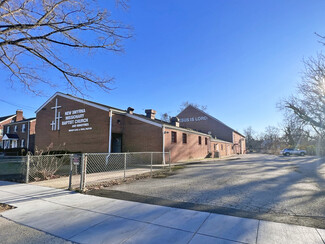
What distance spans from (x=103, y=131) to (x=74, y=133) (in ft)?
14.2

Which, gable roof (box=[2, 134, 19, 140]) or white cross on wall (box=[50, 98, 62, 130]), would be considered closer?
white cross on wall (box=[50, 98, 62, 130])

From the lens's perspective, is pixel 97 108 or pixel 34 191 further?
pixel 97 108

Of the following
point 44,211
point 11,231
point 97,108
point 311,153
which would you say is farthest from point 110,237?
point 311,153

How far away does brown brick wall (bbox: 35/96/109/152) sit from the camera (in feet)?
61.6

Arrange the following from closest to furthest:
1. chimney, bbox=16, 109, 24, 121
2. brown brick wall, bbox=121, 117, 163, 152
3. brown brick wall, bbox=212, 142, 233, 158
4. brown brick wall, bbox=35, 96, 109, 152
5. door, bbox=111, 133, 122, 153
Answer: brown brick wall, bbox=121, 117, 163, 152, brown brick wall, bbox=35, 96, 109, 152, door, bbox=111, 133, 122, 153, brown brick wall, bbox=212, 142, 233, 158, chimney, bbox=16, 109, 24, 121

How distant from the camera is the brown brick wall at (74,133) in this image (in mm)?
18766

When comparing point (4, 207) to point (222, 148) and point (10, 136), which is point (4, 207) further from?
point (10, 136)

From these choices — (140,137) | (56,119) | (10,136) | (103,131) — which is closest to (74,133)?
(56,119)

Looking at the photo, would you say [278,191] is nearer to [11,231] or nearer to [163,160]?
[11,231]

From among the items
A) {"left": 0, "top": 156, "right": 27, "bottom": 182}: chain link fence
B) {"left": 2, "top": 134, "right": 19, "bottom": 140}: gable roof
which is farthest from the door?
{"left": 2, "top": 134, "right": 19, "bottom": 140}: gable roof

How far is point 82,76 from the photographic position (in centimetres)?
613

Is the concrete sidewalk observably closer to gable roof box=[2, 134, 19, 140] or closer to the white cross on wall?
the white cross on wall

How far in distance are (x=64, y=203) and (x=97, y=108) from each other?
14773 millimetres

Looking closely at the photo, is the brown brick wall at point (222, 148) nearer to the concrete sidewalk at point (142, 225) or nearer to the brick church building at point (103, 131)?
the brick church building at point (103, 131)
